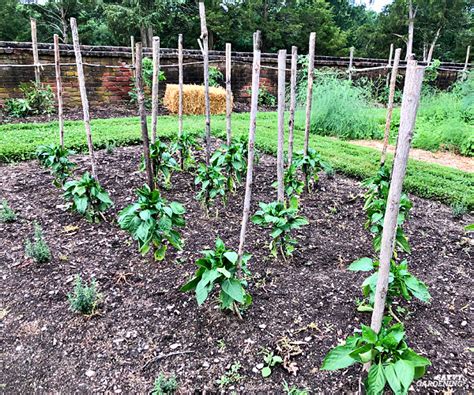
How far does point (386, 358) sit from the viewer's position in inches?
65.6

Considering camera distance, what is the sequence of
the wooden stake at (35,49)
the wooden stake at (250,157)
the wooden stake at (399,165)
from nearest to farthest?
the wooden stake at (399,165)
the wooden stake at (250,157)
the wooden stake at (35,49)

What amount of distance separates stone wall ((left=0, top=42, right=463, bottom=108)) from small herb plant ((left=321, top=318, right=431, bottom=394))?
6382 millimetres

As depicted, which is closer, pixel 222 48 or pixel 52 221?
pixel 52 221

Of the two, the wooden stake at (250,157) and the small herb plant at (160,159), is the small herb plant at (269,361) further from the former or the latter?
the small herb plant at (160,159)

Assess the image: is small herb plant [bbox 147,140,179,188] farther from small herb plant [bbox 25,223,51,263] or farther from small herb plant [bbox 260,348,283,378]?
small herb plant [bbox 260,348,283,378]

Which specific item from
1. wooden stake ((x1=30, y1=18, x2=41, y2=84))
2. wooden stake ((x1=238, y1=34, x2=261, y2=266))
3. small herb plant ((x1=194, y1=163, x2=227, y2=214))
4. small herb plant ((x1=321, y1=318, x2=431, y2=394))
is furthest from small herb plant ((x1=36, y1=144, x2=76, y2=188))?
wooden stake ((x1=30, y1=18, x2=41, y2=84))

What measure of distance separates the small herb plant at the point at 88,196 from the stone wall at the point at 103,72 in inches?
180

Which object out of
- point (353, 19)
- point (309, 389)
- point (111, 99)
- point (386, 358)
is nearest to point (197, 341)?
point (309, 389)

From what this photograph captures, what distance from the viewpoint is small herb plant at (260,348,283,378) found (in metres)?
1.92

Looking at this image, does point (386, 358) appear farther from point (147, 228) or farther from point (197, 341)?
point (147, 228)

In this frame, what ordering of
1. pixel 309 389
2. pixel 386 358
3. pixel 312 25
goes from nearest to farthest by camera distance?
pixel 386 358 < pixel 309 389 < pixel 312 25

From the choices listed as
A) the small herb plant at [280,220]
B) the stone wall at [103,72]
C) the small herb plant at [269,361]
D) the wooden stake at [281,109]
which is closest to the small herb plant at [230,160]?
the wooden stake at [281,109]

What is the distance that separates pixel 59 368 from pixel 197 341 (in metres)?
0.72

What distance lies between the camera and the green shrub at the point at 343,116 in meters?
7.98
